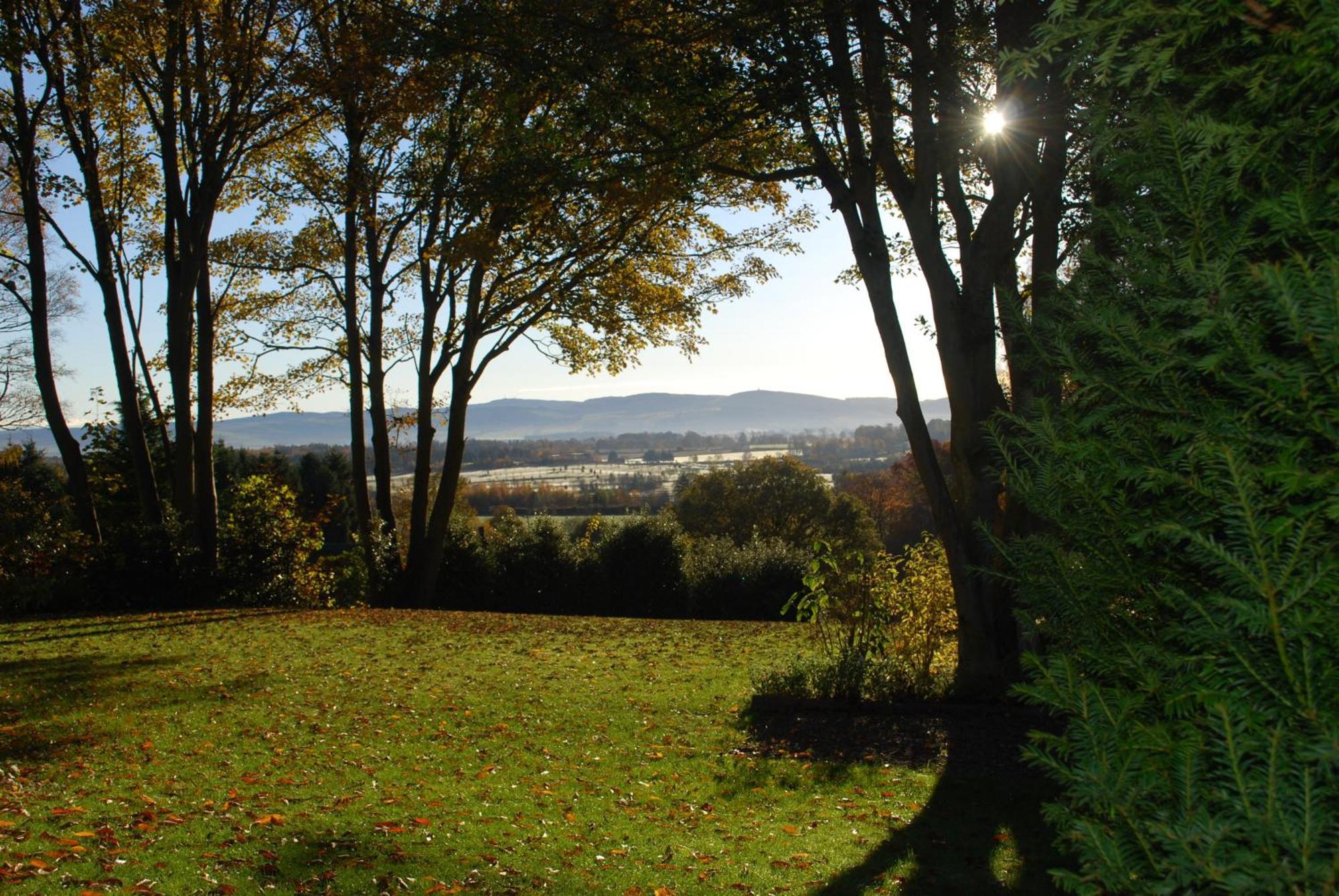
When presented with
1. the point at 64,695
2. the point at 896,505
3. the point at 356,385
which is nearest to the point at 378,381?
the point at 356,385

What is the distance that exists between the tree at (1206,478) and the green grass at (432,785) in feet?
10.2

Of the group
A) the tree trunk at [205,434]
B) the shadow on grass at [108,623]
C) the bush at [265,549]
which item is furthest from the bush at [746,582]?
the tree trunk at [205,434]

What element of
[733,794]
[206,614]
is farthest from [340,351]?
[733,794]

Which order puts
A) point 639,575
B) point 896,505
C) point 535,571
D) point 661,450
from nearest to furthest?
point 639,575 < point 535,571 < point 896,505 < point 661,450

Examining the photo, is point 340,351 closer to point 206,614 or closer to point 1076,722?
point 206,614

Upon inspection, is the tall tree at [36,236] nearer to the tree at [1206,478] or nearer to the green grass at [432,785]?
the green grass at [432,785]

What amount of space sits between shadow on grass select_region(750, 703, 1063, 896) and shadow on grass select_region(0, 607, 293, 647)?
10.5 m

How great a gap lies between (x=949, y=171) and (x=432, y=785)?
24.1ft

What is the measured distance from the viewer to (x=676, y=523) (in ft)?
73.0

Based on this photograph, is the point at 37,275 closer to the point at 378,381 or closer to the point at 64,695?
the point at 378,381

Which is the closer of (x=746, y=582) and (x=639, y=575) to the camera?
(x=746, y=582)

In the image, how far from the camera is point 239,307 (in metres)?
20.8

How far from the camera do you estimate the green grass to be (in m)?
4.75

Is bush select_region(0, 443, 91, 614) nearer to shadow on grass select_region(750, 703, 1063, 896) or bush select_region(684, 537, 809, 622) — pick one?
bush select_region(684, 537, 809, 622)
